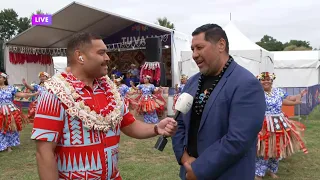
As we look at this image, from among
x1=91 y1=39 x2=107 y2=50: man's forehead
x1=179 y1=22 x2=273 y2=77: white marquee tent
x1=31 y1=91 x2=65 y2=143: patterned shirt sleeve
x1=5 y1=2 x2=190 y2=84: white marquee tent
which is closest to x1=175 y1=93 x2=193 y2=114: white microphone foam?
x1=91 y1=39 x2=107 y2=50: man's forehead

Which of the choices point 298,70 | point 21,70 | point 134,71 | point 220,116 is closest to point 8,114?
point 220,116

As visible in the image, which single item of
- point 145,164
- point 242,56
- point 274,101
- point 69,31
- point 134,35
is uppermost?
point 69,31

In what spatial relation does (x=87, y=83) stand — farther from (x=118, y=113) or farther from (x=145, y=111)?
(x=145, y=111)

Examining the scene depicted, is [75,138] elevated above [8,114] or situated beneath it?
elevated above

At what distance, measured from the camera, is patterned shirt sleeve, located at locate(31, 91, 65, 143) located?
6.12 ft

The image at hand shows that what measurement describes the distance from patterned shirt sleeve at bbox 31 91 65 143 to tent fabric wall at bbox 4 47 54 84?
15319 mm

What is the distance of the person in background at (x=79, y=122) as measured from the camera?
1896mm

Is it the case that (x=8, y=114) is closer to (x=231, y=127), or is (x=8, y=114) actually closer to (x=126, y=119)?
(x=126, y=119)

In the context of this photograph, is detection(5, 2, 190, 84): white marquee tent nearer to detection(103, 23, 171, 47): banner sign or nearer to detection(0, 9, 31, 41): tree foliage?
detection(103, 23, 171, 47): banner sign

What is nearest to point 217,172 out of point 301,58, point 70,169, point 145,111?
point 70,169

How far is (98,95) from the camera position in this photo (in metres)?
2.18

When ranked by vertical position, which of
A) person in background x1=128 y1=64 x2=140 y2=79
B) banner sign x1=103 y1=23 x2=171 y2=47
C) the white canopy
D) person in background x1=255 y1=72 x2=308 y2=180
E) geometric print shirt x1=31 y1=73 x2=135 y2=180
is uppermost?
banner sign x1=103 y1=23 x2=171 y2=47

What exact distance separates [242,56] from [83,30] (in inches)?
341

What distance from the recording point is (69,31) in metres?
16.6
